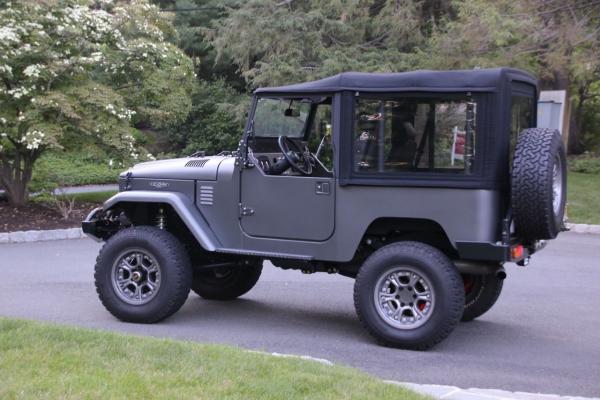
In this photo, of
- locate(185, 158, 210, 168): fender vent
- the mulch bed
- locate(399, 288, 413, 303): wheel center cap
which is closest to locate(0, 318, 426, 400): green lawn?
locate(399, 288, 413, 303): wheel center cap

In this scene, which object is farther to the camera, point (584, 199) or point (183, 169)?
point (584, 199)

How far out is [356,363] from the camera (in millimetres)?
6617

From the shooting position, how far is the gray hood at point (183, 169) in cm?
802

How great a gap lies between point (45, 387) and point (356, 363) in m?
2.64

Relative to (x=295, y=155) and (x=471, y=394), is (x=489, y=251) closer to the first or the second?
(x=471, y=394)

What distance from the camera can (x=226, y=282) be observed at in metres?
9.05

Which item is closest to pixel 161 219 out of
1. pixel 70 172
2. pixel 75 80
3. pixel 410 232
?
pixel 410 232

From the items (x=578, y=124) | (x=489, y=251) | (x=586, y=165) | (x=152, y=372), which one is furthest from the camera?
(x=578, y=124)

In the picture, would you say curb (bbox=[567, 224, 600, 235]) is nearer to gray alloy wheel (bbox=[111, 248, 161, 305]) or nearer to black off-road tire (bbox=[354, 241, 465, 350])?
black off-road tire (bbox=[354, 241, 465, 350])

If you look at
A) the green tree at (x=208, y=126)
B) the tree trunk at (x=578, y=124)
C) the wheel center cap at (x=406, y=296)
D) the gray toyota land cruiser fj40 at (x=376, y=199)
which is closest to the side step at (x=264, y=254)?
the gray toyota land cruiser fj40 at (x=376, y=199)

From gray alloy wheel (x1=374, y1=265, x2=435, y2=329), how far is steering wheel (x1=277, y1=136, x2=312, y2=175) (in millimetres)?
1291

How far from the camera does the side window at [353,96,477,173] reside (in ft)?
22.7

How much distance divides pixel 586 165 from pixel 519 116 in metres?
16.6

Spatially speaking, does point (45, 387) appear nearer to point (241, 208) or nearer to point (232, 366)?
point (232, 366)
